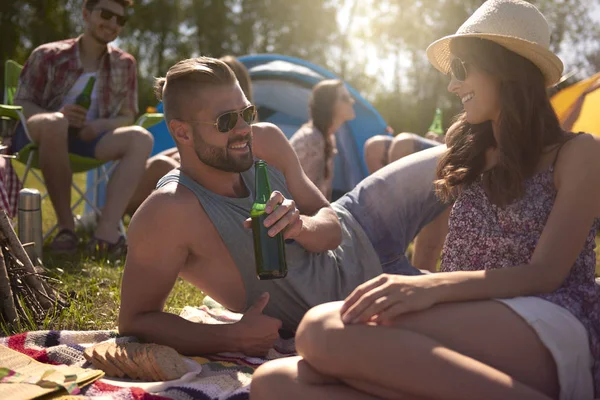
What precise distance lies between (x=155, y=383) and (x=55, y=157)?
3048mm

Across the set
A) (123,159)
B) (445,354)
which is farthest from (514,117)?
(123,159)

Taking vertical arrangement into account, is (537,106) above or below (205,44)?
below

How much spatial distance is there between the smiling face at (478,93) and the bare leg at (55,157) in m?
3.43

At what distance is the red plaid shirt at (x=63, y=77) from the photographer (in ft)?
16.9

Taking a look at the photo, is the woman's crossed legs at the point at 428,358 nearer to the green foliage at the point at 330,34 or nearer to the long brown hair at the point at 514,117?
the long brown hair at the point at 514,117

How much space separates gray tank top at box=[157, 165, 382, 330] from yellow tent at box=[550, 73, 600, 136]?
150 inches

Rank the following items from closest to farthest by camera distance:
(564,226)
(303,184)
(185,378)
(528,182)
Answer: (564,226), (528,182), (185,378), (303,184)

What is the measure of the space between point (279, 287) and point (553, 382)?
1.17m

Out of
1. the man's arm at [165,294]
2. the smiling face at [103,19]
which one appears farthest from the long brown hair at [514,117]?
the smiling face at [103,19]

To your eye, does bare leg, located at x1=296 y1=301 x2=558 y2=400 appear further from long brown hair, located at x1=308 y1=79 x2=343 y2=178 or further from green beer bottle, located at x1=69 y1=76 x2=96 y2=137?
long brown hair, located at x1=308 y1=79 x2=343 y2=178

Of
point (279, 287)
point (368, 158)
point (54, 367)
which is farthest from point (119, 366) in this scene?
point (368, 158)

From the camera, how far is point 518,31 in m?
2.17

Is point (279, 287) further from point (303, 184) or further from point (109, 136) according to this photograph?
point (109, 136)

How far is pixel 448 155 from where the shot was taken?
2.46 metres
